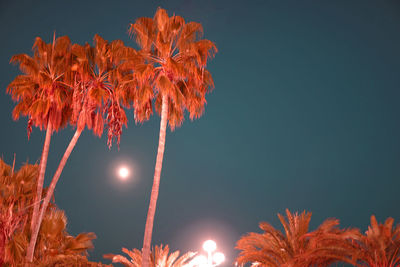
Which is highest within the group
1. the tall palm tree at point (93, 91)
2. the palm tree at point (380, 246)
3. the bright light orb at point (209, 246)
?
the tall palm tree at point (93, 91)

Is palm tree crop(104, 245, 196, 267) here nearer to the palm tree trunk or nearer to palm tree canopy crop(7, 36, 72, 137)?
the palm tree trunk

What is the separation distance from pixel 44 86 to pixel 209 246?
1133cm

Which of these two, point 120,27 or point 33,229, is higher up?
point 120,27

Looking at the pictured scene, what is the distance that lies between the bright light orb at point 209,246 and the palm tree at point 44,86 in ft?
29.9

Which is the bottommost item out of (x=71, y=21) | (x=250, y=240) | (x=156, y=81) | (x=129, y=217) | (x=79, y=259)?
(x=79, y=259)

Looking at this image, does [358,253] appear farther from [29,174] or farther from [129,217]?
[129,217]

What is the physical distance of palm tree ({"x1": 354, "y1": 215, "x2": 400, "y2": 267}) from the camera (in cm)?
1321

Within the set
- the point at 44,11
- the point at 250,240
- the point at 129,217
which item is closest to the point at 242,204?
the point at 129,217

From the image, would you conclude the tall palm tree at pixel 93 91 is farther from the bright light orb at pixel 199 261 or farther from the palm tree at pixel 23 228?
the bright light orb at pixel 199 261

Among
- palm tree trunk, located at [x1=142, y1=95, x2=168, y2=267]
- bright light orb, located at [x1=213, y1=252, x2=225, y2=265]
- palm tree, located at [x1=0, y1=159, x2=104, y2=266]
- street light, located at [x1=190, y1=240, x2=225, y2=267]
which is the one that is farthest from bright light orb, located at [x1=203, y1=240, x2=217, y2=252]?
palm tree, located at [x1=0, y1=159, x2=104, y2=266]

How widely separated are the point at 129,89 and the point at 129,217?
294 ft

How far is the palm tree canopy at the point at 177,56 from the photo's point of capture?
15438 mm

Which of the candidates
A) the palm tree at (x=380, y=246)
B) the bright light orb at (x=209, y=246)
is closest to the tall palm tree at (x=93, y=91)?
the bright light orb at (x=209, y=246)

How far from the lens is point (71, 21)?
94562 millimetres
